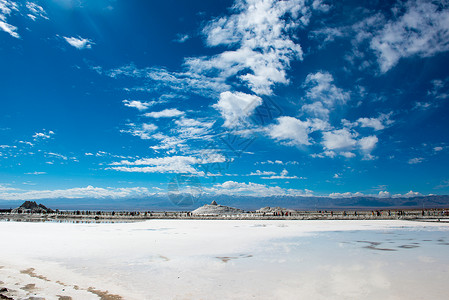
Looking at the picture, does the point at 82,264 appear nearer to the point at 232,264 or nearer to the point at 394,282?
the point at 232,264

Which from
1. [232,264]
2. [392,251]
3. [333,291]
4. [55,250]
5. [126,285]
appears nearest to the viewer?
[333,291]

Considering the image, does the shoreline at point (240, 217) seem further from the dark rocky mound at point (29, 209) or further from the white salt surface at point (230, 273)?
the white salt surface at point (230, 273)

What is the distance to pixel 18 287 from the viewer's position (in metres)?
8.20

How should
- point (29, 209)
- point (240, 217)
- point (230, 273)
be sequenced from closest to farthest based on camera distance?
1. point (230, 273)
2. point (240, 217)
3. point (29, 209)

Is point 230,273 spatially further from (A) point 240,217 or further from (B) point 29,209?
(B) point 29,209

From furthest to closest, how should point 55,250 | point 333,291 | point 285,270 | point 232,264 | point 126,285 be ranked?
1. point 55,250
2. point 232,264
3. point 285,270
4. point 126,285
5. point 333,291

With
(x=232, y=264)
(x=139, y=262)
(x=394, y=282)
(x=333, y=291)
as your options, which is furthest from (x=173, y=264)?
(x=394, y=282)

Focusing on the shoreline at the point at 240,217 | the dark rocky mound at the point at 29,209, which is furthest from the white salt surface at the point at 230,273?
the dark rocky mound at the point at 29,209

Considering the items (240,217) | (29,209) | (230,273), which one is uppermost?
(29,209)

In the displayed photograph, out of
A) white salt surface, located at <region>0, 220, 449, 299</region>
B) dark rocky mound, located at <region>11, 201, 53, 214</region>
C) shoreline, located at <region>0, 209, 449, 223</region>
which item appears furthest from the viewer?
dark rocky mound, located at <region>11, 201, 53, 214</region>

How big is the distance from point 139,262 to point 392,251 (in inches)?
498

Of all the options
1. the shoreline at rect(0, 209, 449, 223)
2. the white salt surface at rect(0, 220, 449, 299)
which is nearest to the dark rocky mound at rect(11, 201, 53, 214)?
the shoreline at rect(0, 209, 449, 223)

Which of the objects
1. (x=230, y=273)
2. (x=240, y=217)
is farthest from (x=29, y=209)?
(x=230, y=273)

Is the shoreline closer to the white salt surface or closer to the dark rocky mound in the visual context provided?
the dark rocky mound
